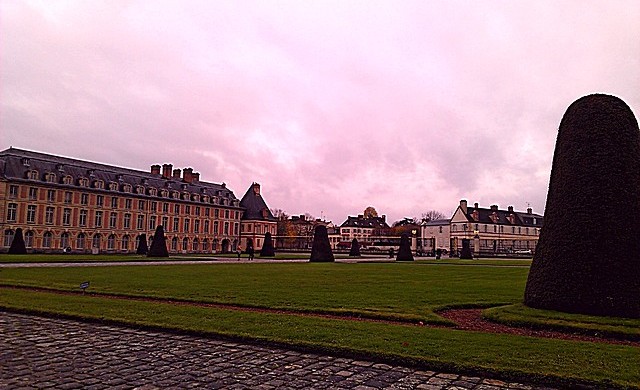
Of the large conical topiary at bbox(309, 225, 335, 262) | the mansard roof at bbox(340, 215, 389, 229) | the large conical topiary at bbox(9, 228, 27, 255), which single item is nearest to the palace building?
the large conical topiary at bbox(9, 228, 27, 255)

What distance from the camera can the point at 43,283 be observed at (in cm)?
1670

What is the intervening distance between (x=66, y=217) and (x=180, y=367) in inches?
2416

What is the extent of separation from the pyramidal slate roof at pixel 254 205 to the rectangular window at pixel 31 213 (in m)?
38.2

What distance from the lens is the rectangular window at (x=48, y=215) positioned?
191 feet

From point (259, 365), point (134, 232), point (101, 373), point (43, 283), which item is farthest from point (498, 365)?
point (134, 232)

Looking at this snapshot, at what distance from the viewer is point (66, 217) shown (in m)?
60.6

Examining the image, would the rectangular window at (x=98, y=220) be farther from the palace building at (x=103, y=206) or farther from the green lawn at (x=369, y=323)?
the green lawn at (x=369, y=323)

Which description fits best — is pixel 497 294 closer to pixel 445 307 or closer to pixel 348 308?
pixel 445 307

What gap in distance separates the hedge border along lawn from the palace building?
5228 cm

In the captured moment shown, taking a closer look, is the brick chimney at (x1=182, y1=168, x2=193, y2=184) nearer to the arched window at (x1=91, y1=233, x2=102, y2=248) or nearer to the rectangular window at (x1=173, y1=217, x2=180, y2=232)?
the rectangular window at (x1=173, y1=217, x2=180, y2=232)

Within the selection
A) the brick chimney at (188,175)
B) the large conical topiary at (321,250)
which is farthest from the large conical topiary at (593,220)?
the brick chimney at (188,175)

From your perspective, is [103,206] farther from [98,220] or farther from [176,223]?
[176,223]

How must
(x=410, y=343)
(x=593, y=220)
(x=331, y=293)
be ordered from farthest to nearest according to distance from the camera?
A: (x=331, y=293), (x=593, y=220), (x=410, y=343)

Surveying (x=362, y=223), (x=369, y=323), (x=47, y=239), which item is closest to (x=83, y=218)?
(x=47, y=239)
